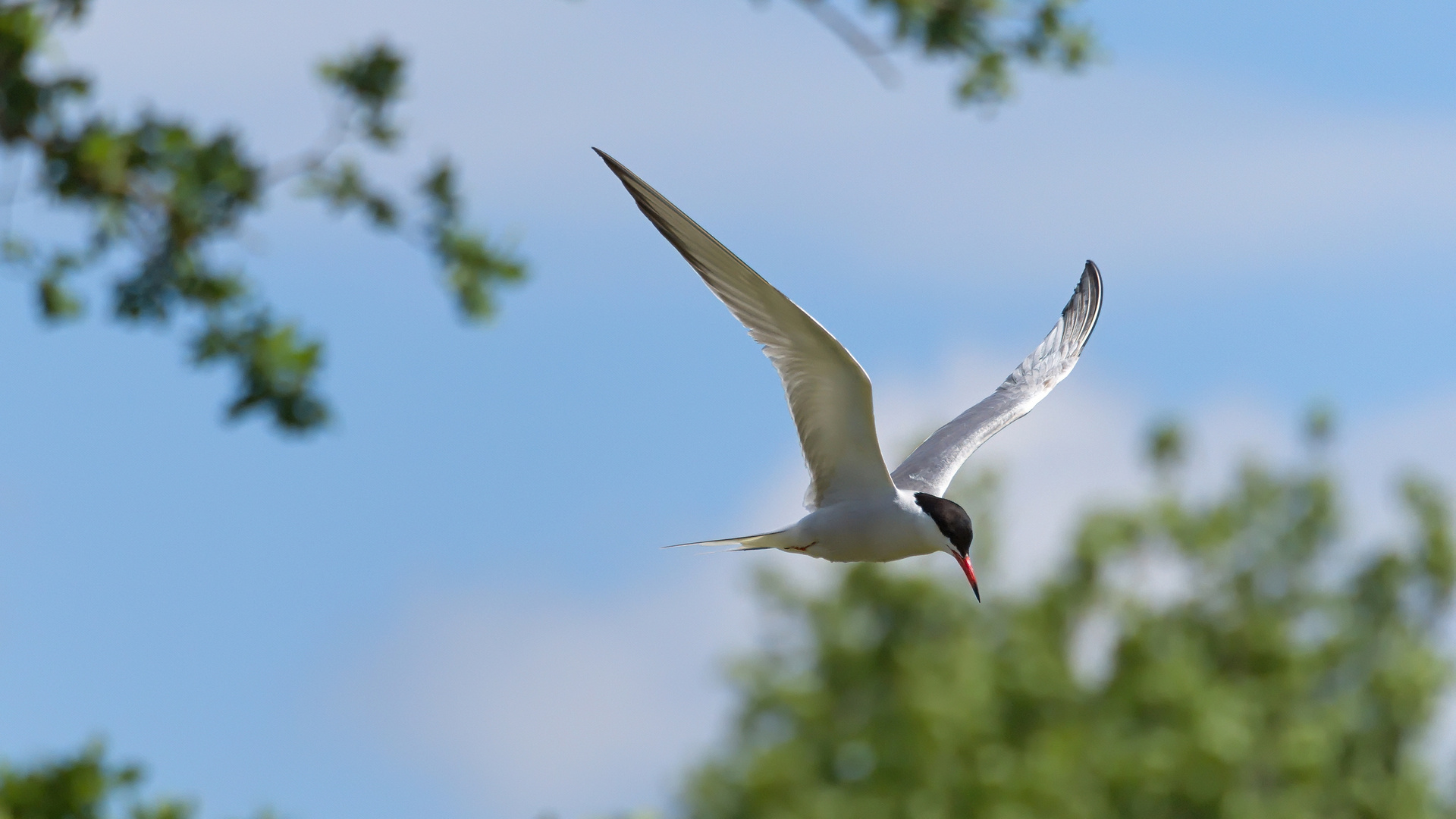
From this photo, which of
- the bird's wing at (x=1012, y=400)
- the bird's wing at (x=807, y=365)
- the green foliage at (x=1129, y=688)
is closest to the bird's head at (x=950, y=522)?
the bird's wing at (x=807, y=365)

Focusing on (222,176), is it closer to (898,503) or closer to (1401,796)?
(898,503)

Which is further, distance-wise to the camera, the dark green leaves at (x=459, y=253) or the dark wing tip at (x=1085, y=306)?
the dark wing tip at (x=1085, y=306)

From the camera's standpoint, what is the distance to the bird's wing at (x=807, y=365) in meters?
5.16

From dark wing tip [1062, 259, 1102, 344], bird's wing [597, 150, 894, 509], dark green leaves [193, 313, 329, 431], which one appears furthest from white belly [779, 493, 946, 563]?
dark wing tip [1062, 259, 1102, 344]

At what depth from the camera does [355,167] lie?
6.12 meters

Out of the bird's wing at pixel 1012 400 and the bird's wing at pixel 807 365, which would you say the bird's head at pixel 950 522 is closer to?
the bird's wing at pixel 807 365

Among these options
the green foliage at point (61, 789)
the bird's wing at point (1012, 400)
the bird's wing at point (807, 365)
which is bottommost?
the green foliage at point (61, 789)

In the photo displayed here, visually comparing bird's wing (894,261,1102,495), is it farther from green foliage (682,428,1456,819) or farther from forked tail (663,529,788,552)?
green foliage (682,428,1456,819)

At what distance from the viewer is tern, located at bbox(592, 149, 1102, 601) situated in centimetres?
523

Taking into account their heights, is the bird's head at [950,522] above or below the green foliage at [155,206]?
below

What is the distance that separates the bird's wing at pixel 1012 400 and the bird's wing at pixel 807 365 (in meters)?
0.63

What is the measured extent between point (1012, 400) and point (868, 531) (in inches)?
88.9

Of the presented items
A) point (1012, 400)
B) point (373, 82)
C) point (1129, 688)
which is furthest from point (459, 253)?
point (1129, 688)

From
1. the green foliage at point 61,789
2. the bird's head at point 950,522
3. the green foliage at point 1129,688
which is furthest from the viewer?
the green foliage at point 1129,688
